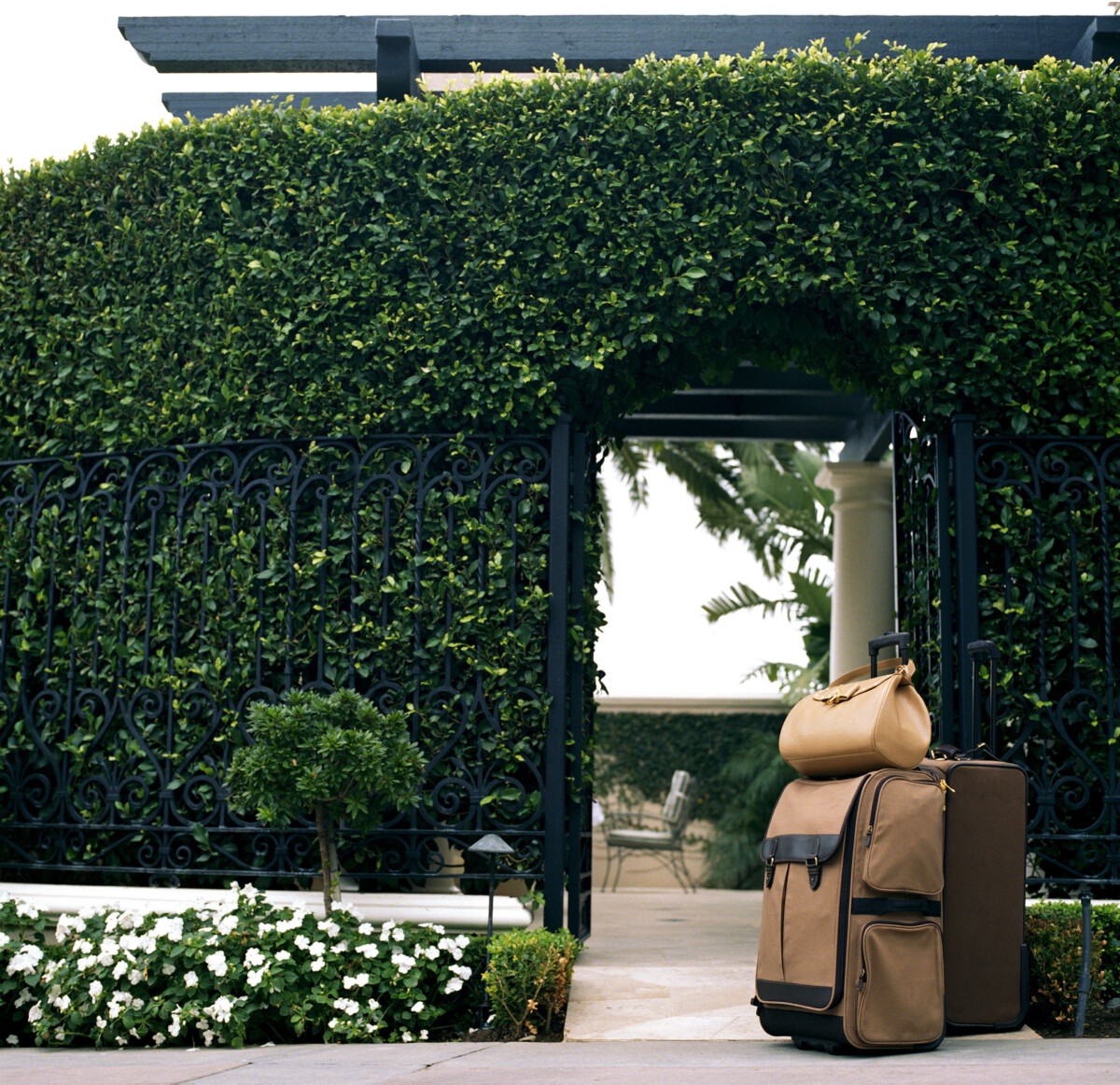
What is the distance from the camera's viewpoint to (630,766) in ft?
43.3

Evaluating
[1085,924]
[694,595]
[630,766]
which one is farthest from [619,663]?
[1085,924]

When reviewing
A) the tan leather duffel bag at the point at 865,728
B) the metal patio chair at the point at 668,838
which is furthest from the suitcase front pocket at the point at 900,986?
the metal patio chair at the point at 668,838

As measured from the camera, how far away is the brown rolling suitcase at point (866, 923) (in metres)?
3.27

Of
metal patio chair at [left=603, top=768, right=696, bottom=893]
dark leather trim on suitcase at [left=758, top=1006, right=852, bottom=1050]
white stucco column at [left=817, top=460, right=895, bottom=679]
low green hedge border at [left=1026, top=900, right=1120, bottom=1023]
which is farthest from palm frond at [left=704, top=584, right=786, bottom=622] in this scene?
dark leather trim on suitcase at [left=758, top=1006, right=852, bottom=1050]

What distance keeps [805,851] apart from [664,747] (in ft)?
32.3

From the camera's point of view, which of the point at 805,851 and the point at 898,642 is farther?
the point at 898,642

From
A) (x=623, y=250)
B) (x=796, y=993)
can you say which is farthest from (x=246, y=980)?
(x=623, y=250)

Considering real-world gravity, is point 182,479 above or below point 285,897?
above

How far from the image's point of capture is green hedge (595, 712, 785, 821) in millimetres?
13125

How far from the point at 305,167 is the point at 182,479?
Answer: 1.55 metres

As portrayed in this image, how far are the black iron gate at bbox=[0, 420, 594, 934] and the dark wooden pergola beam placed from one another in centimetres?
230

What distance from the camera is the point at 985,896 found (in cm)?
364

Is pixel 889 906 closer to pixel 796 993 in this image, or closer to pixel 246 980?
pixel 796 993

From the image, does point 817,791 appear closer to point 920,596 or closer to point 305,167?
point 920,596
